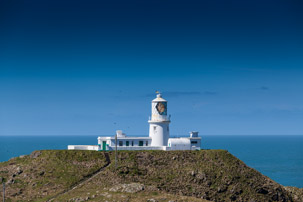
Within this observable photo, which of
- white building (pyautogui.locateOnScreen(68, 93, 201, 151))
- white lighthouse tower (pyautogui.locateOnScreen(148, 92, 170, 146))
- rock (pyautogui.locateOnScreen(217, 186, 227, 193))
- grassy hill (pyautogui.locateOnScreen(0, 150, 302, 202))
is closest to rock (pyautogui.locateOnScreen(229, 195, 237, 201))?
grassy hill (pyautogui.locateOnScreen(0, 150, 302, 202))

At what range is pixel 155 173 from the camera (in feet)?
210

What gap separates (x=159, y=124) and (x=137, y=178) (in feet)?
56.1

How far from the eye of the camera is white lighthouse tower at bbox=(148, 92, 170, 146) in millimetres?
76750

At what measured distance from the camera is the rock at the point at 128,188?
185 ft

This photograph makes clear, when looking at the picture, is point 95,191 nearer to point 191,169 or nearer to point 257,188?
point 191,169

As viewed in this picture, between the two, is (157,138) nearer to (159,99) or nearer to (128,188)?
(159,99)

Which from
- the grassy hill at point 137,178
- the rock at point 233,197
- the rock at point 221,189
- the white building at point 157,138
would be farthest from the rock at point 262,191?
the white building at point 157,138

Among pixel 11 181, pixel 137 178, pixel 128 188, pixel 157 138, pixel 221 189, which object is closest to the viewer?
pixel 128 188

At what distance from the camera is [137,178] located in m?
62.1

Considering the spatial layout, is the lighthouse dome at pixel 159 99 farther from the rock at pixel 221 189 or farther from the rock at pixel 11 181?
the rock at pixel 11 181

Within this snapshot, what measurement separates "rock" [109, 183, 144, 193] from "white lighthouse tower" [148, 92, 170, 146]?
19086mm

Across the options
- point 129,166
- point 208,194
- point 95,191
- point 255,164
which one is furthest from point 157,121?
point 255,164

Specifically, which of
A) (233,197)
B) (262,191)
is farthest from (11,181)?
(262,191)

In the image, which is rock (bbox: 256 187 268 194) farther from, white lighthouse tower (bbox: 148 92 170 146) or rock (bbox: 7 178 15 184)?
rock (bbox: 7 178 15 184)
